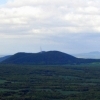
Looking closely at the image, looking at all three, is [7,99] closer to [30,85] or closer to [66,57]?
[30,85]

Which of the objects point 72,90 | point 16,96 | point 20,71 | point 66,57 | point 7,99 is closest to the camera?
point 7,99

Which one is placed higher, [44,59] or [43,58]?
[43,58]

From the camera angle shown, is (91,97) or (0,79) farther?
(0,79)

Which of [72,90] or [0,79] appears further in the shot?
[0,79]

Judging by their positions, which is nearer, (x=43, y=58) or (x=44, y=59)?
(x=44, y=59)

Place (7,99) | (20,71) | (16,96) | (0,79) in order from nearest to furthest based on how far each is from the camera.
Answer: (7,99)
(16,96)
(0,79)
(20,71)

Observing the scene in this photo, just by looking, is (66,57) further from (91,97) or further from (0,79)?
(91,97)

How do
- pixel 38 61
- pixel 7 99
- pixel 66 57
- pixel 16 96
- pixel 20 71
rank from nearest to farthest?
pixel 7 99, pixel 16 96, pixel 20 71, pixel 38 61, pixel 66 57

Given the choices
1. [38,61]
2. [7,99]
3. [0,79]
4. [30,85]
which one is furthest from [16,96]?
[38,61]

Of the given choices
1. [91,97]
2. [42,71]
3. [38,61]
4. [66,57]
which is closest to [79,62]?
[66,57]
